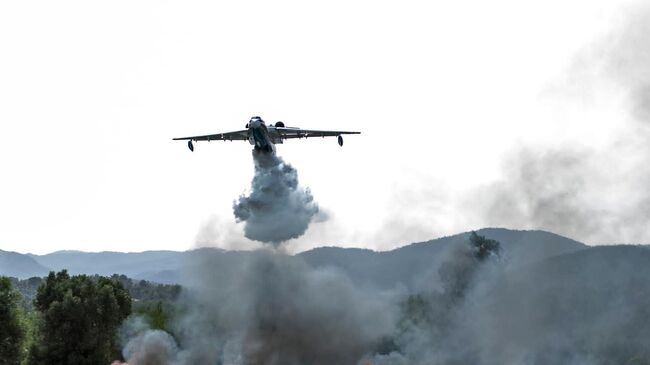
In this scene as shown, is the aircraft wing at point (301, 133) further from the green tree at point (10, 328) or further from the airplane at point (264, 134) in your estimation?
the green tree at point (10, 328)

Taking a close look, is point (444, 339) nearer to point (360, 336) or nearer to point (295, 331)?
point (360, 336)

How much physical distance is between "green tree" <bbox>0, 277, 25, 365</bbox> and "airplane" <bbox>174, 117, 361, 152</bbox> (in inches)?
1119

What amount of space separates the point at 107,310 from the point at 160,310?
49176 mm

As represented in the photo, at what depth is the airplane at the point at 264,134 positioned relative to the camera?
9106 centimetres

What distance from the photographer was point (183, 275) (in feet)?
346

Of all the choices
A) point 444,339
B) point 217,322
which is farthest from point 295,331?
point 444,339

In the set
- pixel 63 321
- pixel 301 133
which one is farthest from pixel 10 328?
pixel 301 133

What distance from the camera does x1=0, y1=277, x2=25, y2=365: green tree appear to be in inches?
3524

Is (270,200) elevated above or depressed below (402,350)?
above

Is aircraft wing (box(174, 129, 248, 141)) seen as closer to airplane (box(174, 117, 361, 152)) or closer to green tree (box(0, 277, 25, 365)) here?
airplane (box(174, 117, 361, 152))

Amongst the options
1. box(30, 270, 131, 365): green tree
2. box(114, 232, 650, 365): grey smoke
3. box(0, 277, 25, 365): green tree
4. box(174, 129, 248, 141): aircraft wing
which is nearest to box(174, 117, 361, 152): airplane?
box(174, 129, 248, 141): aircraft wing

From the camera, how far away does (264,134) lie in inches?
3622

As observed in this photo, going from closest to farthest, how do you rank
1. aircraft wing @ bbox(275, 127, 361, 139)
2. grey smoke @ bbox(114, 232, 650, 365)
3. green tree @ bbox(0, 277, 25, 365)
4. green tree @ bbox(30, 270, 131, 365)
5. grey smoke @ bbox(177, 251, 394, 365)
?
green tree @ bbox(0, 277, 25, 365)
aircraft wing @ bbox(275, 127, 361, 139)
green tree @ bbox(30, 270, 131, 365)
grey smoke @ bbox(177, 251, 394, 365)
grey smoke @ bbox(114, 232, 650, 365)

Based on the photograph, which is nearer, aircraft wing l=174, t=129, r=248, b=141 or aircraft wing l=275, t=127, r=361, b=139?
aircraft wing l=275, t=127, r=361, b=139
